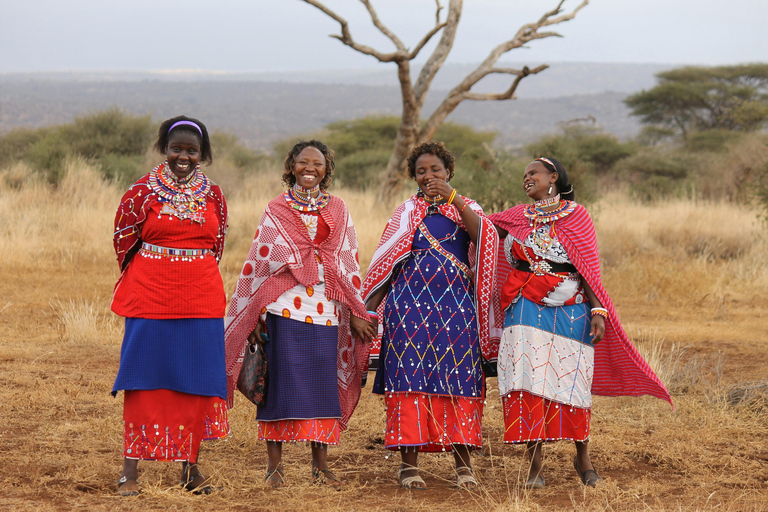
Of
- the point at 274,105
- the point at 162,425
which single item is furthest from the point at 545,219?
the point at 274,105

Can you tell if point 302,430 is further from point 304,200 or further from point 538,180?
point 538,180

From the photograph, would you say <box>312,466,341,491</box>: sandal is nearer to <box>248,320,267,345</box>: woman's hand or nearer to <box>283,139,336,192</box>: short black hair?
<box>248,320,267,345</box>: woman's hand

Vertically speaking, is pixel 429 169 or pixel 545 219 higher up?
pixel 429 169

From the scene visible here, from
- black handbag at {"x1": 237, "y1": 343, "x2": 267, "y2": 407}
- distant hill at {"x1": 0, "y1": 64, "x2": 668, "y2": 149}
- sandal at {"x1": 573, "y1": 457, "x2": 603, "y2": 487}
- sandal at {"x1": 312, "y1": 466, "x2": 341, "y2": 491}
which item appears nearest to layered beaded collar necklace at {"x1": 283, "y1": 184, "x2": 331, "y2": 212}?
black handbag at {"x1": 237, "y1": 343, "x2": 267, "y2": 407}

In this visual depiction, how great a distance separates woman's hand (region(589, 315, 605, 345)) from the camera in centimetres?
433

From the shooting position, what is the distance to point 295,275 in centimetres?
429

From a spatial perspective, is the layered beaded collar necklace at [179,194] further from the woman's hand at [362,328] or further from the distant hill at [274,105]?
the distant hill at [274,105]

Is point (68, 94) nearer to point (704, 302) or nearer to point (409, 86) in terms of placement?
point (409, 86)

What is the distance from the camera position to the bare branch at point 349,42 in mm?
13742

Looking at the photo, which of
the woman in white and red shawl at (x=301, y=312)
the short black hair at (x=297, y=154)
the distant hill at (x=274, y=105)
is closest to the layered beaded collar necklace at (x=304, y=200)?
the woman in white and red shawl at (x=301, y=312)

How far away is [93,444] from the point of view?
5.03 m

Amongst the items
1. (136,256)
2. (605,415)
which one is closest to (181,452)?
(136,256)

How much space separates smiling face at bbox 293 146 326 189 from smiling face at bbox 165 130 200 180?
541mm

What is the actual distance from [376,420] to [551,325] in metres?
1.91
